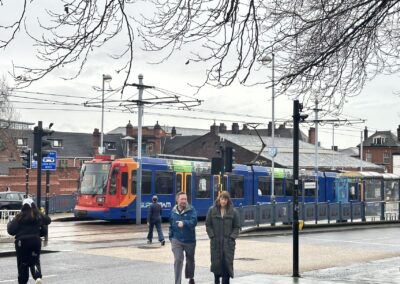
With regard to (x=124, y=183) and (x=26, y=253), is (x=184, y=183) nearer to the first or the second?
(x=124, y=183)

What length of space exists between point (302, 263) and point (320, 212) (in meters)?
16.3

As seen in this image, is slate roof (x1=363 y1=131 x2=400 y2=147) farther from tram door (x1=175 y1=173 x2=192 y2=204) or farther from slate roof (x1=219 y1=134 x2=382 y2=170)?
tram door (x1=175 y1=173 x2=192 y2=204)

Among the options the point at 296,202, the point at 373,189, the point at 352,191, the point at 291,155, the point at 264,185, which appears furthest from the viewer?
the point at 291,155

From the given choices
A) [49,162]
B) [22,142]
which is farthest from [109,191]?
[22,142]

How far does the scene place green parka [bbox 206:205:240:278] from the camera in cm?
1051

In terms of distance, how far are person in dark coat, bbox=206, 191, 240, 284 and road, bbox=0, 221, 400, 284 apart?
223cm

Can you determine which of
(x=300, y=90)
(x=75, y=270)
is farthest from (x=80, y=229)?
(x=300, y=90)

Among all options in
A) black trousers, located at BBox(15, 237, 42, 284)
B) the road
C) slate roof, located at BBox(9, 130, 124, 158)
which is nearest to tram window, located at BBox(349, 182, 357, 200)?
the road

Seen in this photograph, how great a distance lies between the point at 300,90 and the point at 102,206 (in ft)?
65.9

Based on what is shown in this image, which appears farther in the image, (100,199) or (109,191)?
(100,199)

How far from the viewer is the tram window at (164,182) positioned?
31375 mm

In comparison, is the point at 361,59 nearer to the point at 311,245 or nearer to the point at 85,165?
the point at 311,245

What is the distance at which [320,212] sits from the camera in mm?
32406

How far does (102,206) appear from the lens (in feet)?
97.3
